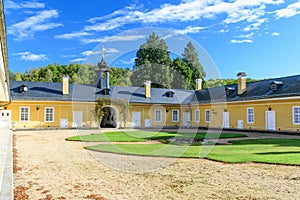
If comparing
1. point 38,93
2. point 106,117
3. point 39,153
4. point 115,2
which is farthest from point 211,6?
point 38,93

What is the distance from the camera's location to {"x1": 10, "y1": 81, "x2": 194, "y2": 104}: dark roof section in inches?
880

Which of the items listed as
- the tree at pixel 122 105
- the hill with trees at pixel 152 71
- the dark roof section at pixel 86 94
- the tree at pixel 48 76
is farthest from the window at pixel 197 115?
the tree at pixel 48 76

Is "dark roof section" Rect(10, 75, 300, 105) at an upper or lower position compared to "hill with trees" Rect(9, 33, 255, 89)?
lower

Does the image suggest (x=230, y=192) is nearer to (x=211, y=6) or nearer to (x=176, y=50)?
(x=176, y=50)

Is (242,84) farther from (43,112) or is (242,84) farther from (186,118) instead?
(43,112)

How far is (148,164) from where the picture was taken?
22.4 feet

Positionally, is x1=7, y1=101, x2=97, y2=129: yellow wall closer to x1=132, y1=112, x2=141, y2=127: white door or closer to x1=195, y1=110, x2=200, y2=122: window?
x1=132, y1=112, x2=141, y2=127: white door

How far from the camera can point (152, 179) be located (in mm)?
5242

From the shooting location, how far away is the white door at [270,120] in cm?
1903

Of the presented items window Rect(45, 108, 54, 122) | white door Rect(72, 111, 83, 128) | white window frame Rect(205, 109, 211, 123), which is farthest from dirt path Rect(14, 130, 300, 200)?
white window frame Rect(205, 109, 211, 123)

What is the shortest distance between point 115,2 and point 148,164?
420 inches

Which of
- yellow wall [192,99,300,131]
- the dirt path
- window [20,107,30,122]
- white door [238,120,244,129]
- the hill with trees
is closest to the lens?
the dirt path

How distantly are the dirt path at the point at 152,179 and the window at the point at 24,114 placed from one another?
15.3m

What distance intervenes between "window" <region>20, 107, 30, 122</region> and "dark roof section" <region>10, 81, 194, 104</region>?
2.87ft
